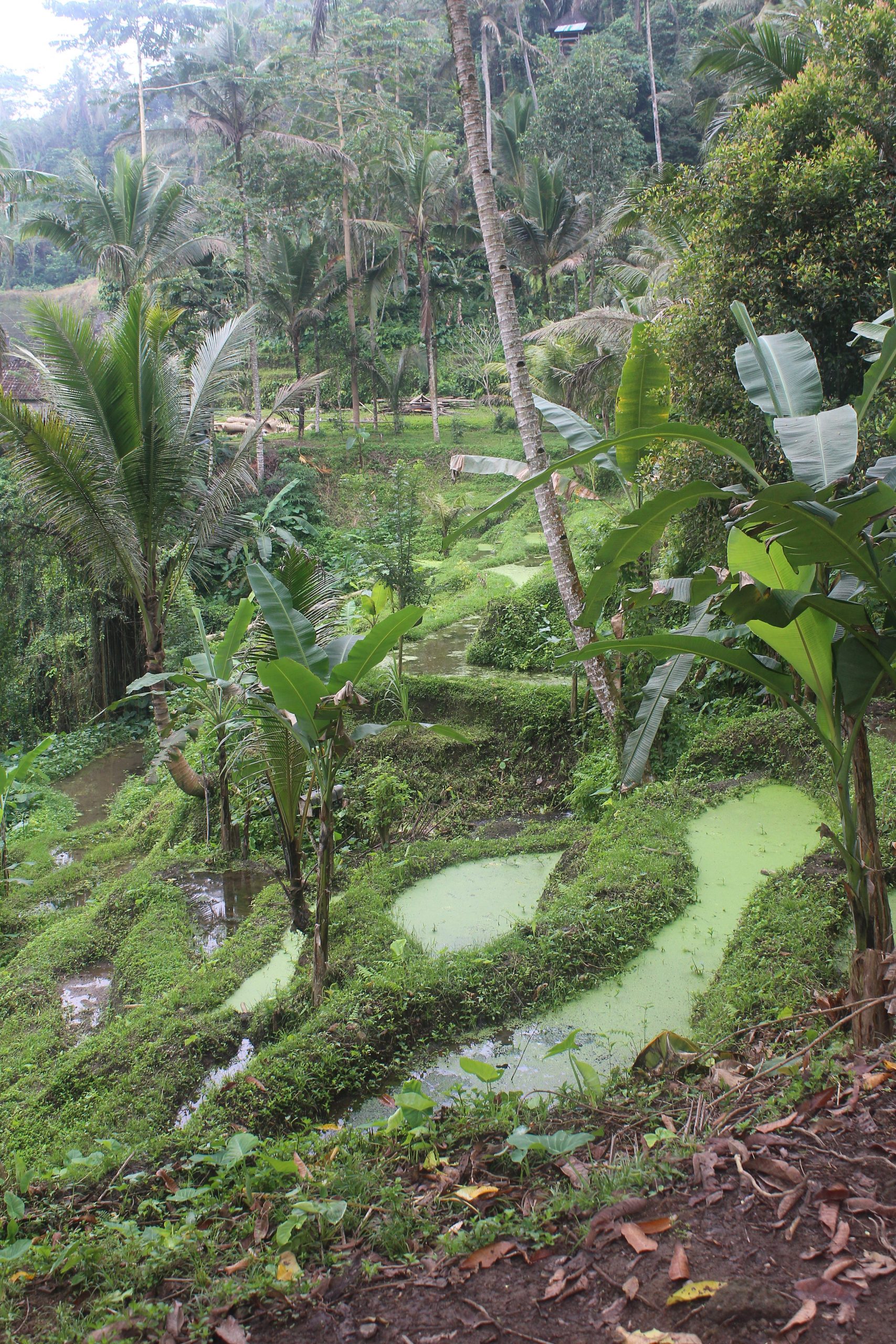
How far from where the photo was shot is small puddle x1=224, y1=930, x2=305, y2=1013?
12.3ft

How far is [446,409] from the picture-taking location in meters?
24.5

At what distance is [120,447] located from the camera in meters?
6.62

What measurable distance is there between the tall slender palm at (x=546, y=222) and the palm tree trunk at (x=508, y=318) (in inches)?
670

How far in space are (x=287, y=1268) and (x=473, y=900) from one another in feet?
9.33

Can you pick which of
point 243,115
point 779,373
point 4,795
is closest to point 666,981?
point 779,373

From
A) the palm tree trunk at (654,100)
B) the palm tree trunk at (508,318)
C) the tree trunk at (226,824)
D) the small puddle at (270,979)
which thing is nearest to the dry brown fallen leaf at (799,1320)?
the small puddle at (270,979)

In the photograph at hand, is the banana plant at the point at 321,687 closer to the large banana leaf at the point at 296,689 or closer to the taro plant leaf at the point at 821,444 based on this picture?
the large banana leaf at the point at 296,689

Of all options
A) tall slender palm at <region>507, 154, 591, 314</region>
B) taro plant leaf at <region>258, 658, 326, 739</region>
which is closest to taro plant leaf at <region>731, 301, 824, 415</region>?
taro plant leaf at <region>258, 658, 326, 739</region>

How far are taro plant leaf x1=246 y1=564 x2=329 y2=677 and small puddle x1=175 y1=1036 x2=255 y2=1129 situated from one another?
4.97 ft

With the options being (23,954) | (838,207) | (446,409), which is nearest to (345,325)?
(446,409)

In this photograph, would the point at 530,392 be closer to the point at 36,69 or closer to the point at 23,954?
the point at 23,954

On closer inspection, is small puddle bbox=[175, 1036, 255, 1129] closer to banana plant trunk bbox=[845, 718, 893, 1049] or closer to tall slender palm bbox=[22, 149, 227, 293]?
banana plant trunk bbox=[845, 718, 893, 1049]

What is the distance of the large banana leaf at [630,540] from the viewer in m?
2.15

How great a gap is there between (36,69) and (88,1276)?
60299 mm
